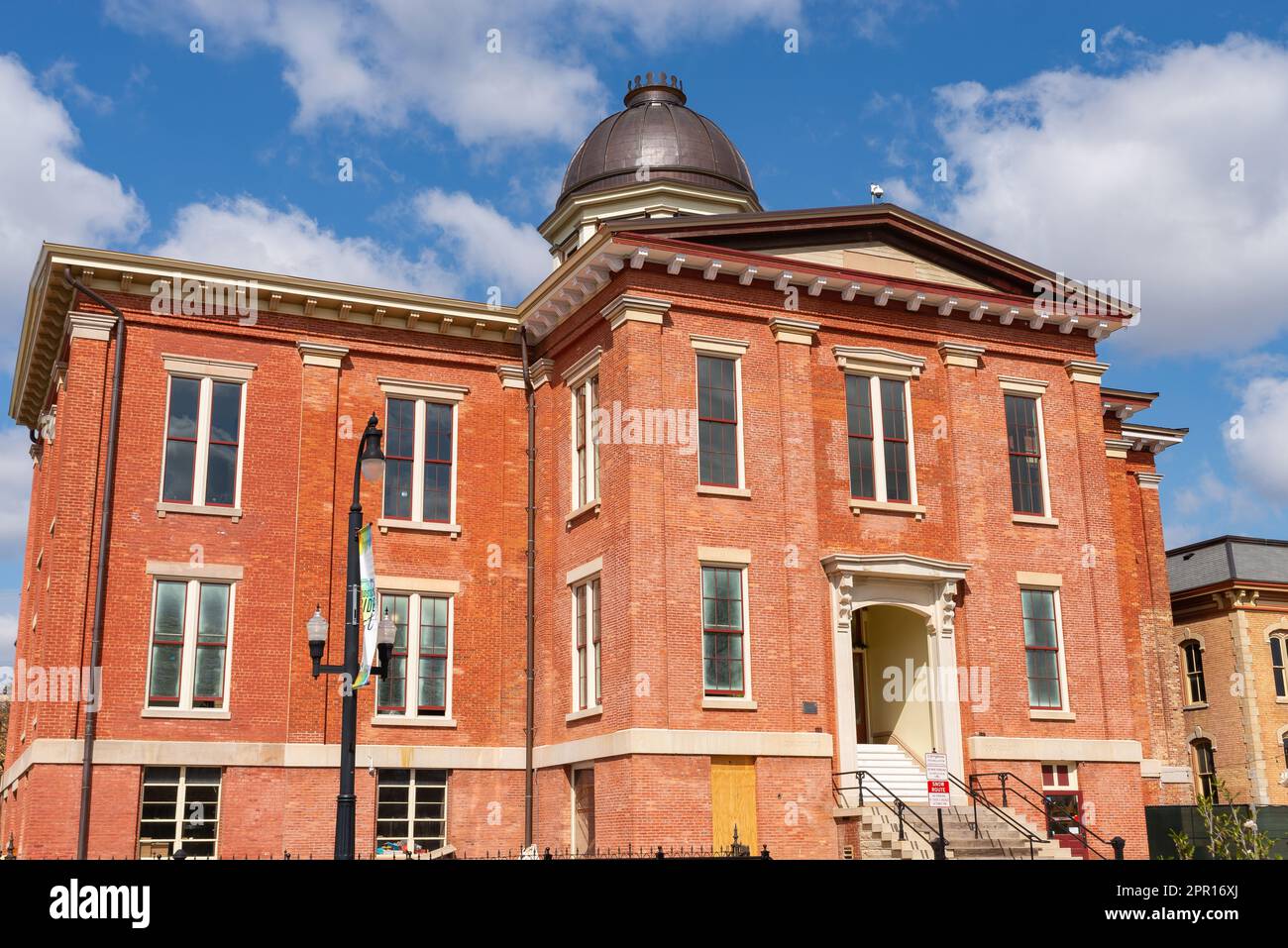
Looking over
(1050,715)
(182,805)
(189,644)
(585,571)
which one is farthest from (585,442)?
(1050,715)

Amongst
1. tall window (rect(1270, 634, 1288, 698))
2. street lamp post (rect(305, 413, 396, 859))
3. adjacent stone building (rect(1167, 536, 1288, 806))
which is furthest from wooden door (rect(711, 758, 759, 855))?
tall window (rect(1270, 634, 1288, 698))

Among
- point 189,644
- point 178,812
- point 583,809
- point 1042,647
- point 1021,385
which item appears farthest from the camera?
point 1021,385

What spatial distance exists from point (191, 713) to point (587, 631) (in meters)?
7.91

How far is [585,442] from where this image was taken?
28.0m

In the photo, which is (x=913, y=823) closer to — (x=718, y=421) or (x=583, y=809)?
(x=583, y=809)

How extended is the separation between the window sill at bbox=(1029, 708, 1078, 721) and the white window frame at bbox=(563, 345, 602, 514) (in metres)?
10.2

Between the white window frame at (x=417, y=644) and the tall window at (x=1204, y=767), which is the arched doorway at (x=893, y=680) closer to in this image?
the white window frame at (x=417, y=644)

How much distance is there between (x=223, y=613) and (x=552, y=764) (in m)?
7.37

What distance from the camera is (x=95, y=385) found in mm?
26469

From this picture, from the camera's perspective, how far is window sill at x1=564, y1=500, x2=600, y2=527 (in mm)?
26694

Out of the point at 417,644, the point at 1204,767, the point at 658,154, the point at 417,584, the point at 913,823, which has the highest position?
the point at 658,154

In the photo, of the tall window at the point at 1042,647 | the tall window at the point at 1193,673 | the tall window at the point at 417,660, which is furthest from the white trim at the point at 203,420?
the tall window at the point at 1193,673

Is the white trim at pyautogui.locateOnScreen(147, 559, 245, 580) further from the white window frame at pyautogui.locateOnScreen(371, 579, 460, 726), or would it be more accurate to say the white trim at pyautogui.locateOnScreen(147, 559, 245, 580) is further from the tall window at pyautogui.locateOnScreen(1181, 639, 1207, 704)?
the tall window at pyautogui.locateOnScreen(1181, 639, 1207, 704)
